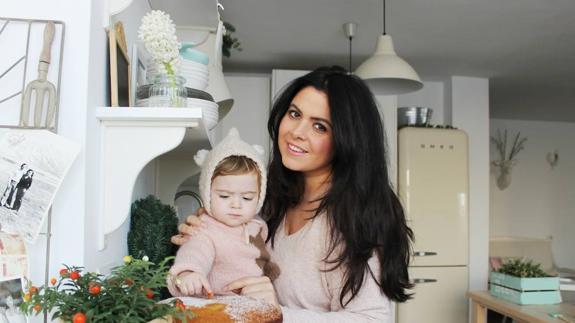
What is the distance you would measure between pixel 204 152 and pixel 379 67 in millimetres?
1522

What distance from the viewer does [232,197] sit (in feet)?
3.41

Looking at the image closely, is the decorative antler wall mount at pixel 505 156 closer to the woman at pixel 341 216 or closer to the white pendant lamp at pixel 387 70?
the white pendant lamp at pixel 387 70

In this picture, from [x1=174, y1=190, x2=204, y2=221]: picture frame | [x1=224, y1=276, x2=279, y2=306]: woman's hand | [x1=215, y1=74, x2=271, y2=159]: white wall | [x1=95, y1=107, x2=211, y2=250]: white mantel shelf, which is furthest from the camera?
[x1=215, y1=74, x2=271, y2=159]: white wall

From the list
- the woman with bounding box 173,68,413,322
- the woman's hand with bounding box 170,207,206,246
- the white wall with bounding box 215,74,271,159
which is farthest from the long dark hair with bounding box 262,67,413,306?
the white wall with bounding box 215,74,271,159

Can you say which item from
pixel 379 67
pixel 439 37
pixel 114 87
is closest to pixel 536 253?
pixel 439 37

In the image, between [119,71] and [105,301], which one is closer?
[105,301]

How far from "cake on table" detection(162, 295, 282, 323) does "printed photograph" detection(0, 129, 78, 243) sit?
0.23 meters

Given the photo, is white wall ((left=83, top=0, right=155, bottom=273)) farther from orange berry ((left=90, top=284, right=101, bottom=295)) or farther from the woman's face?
the woman's face

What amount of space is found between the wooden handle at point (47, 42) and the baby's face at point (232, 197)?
0.41 meters

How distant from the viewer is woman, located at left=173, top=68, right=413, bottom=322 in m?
1.14

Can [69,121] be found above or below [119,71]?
below

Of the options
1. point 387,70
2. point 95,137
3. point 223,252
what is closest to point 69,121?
point 95,137

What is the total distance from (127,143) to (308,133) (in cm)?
46

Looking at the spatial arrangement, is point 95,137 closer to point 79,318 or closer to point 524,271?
point 79,318
